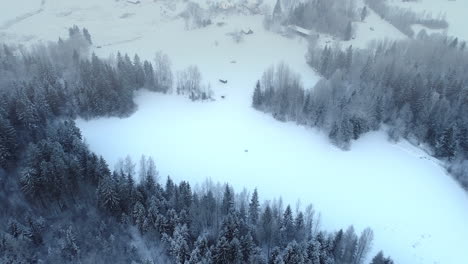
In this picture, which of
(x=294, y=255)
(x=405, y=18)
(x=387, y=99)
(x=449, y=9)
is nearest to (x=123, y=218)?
(x=294, y=255)

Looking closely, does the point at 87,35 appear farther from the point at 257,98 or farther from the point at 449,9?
the point at 449,9

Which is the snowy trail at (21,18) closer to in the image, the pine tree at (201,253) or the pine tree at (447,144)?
the pine tree at (201,253)

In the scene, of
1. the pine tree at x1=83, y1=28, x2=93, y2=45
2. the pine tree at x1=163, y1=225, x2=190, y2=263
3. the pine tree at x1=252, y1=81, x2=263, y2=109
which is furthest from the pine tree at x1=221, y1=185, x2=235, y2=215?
the pine tree at x1=83, y1=28, x2=93, y2=45

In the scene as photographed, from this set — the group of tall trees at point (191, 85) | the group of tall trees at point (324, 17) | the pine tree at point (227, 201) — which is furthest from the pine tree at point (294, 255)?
the group of tall trees at point (324, 17)

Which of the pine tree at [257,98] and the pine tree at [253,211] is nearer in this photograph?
the pine tree at [253,211]

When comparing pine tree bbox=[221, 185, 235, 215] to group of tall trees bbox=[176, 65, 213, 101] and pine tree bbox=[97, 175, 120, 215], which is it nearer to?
pine tree bbox=[97, 175, 120, 215]
